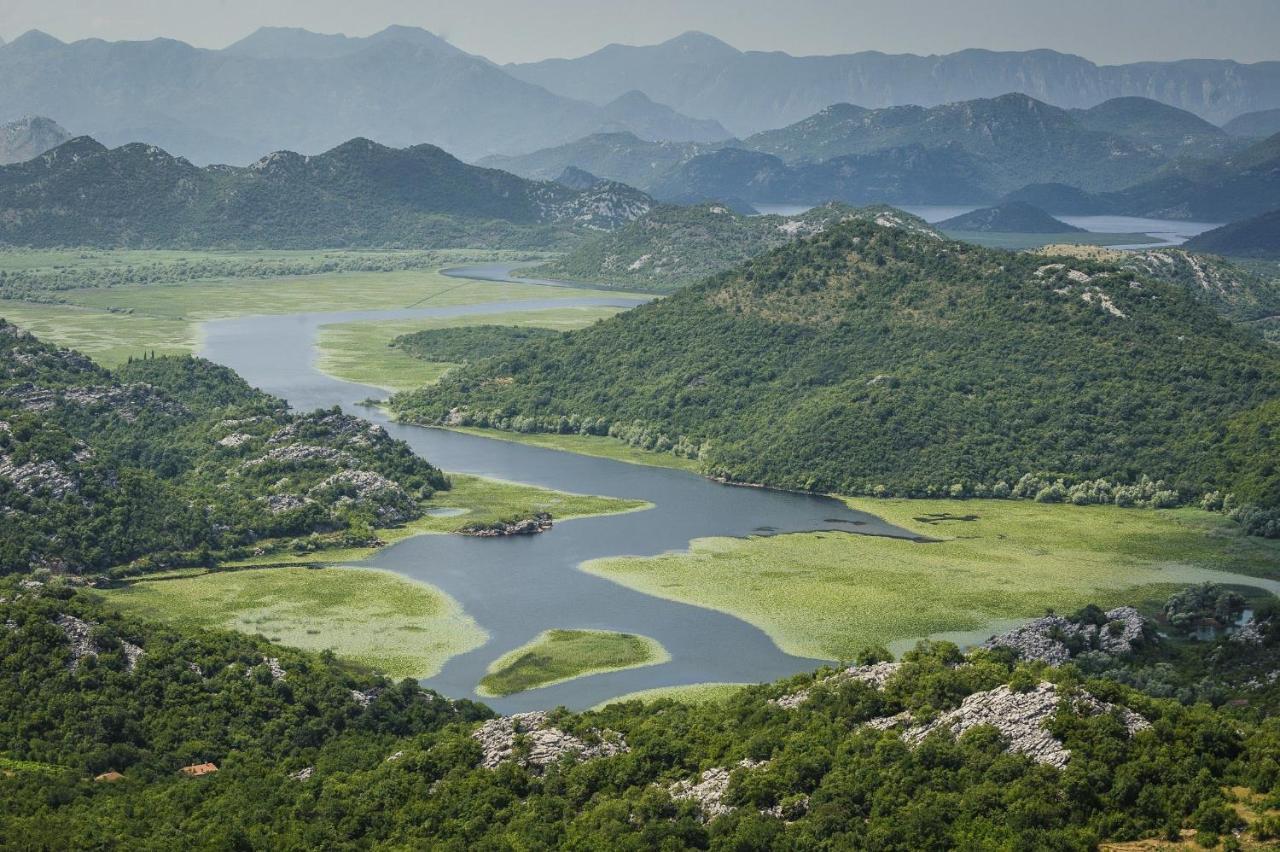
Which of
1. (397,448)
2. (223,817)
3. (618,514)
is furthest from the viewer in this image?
(397,448)

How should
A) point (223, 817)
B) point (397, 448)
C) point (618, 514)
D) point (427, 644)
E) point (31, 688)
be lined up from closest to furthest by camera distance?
1. point (223, 817)
2. point (31, 688)
3. point (427, 644)
4. point (618, 514)
5. point (397, 448)

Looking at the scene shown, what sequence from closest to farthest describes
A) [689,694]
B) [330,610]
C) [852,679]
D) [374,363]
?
[852,679] < [689,694] < [330,610] < [374,363]

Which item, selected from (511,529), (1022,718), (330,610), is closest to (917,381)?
(511,529)

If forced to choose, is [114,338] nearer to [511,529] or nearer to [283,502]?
[283,502]

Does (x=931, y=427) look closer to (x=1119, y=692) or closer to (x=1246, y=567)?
(x=1246, y=567)

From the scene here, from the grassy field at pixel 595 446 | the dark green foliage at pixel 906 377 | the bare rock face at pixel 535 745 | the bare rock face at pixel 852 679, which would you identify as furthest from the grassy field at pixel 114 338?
the bare rock face at pixel 852 679

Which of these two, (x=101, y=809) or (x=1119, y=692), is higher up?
(x=1119, y=692)

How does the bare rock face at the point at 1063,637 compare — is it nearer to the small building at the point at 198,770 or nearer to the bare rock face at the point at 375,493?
the small building at the point at 198,770

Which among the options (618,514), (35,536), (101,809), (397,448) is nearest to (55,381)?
(397,448)
